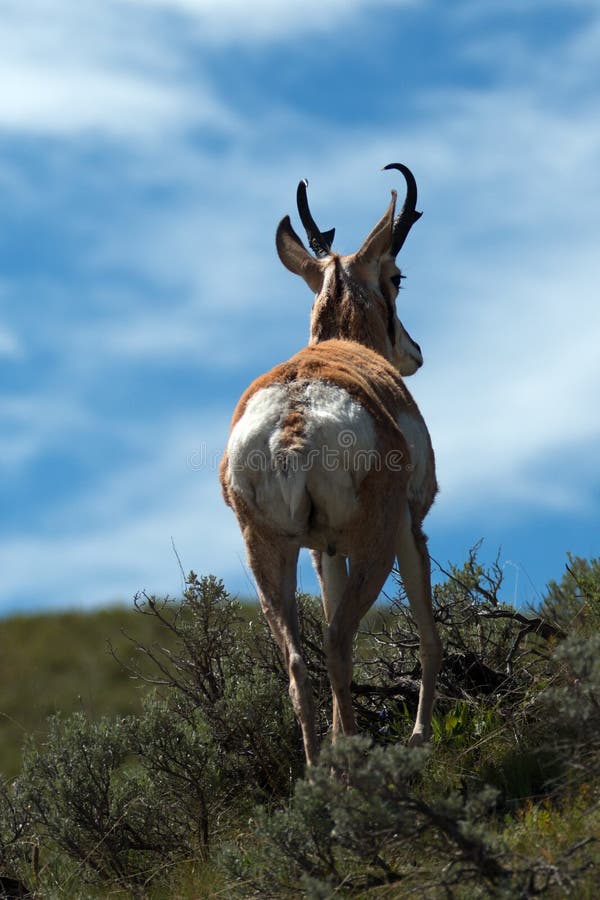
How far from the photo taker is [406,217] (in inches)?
345

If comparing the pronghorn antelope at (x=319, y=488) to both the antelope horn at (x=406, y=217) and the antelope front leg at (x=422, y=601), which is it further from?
the antelope horn at (x=406, y=217)

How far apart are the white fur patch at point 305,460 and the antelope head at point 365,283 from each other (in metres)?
2.17

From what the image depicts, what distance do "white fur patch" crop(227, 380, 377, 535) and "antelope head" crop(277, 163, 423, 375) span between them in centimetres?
217

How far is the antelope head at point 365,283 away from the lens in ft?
27.4

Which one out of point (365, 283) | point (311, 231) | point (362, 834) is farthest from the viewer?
point (311, 231)

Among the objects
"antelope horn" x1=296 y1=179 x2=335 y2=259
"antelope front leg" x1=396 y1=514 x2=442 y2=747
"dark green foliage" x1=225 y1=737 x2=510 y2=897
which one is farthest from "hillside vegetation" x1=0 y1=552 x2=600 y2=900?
"antelope horn" x1=296 y1=179 x2=335 y2=259

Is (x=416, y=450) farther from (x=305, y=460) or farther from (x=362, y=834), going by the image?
(x=362, y=834)

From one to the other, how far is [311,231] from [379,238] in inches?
25.5

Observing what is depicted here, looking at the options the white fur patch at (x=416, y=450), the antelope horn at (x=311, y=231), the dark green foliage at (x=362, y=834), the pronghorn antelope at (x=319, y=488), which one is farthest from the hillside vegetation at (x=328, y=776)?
the antelope horn at (x=311, y=231)

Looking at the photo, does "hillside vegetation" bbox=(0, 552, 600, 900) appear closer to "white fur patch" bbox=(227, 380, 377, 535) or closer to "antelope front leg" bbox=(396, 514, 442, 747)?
"antelope front leg" bbox=(396, 514, 442, 747)

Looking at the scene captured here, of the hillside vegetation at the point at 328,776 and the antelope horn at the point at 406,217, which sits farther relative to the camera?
the antelope horn at the point at 406,217

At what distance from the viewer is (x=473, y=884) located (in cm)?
486

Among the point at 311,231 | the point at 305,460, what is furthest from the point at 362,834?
the point at 311,231

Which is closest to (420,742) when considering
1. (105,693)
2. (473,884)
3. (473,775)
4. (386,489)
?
(473,775)
